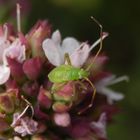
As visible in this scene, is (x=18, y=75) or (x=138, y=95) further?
(x=138, y=95)

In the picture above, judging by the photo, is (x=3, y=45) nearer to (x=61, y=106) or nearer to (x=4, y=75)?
(x=4, y=75)

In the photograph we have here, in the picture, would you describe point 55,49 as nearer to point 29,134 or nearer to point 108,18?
point 29,134

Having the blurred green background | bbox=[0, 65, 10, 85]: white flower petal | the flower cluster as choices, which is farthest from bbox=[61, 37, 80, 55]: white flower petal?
the blurred green background

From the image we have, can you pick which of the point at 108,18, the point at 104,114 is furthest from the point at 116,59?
the point at 104,114

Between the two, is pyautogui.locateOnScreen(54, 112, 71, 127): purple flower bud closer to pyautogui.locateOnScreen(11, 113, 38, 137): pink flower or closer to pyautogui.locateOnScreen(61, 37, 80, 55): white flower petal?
pyautogui.locateOnScreen(11, 113, 38, 137): pink flower

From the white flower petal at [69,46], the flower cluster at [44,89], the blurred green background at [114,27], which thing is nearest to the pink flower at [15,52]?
the flower cluster at [44,89]
